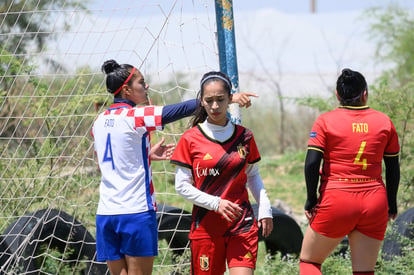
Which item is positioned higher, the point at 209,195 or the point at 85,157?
the point at 85,157

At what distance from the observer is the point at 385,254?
6301mm

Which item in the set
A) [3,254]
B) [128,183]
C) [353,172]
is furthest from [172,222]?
[353,172]

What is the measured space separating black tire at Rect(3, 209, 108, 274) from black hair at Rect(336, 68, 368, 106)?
2688 mm

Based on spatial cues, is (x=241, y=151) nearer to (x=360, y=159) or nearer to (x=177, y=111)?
(x=177, y=111)

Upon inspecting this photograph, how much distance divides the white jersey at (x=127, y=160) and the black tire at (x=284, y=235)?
8.25 feet

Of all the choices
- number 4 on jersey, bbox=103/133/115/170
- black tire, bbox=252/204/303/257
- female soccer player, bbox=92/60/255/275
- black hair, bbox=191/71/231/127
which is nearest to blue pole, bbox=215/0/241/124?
black hair, bbox=191/71/231/127

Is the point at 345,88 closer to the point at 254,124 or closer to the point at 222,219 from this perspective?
the point at 222,219

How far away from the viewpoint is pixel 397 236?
245 inches

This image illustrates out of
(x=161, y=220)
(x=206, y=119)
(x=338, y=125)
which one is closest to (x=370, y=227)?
(x=338, y=125)

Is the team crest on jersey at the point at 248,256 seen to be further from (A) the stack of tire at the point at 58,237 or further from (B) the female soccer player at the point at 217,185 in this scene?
(A) the stack of tire at the point at 58,237

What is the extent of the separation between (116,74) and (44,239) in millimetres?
2333

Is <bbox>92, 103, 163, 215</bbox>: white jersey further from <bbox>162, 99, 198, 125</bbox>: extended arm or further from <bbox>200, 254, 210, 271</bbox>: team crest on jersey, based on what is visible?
<bbox>200, 254, 210, 271</bbox>: team crest on jersey

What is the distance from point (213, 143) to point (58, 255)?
105 inches

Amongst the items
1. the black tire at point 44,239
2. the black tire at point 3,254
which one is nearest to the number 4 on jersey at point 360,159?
the black tire at point 44,239
